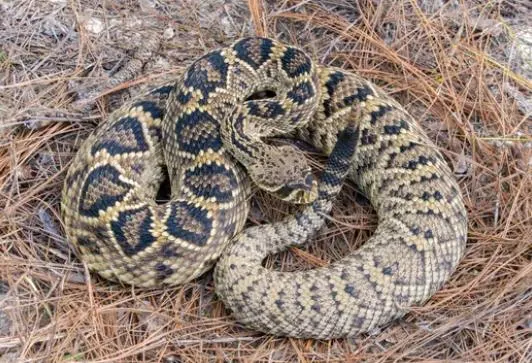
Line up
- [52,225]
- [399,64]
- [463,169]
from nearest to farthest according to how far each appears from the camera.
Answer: [52,225], [463,169], [399,64]

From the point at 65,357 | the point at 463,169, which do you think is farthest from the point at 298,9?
the point at 65,357

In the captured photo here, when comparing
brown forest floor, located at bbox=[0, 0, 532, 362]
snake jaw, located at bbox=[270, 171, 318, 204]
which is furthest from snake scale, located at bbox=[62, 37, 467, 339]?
brown forest floor, located at bbox=[0, 0, 532, 362]

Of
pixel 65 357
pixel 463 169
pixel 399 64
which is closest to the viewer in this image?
pixel 65 357

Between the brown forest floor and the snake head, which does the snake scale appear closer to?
the snake head

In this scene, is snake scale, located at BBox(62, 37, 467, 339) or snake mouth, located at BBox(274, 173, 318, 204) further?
snake mouth, located at BBox(274, 173, 318, 204)

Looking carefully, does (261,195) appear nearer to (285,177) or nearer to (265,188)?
(265,188)

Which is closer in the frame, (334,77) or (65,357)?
(65,357)

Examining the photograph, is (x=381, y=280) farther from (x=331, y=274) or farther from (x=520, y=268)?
(x=520, y=268)
